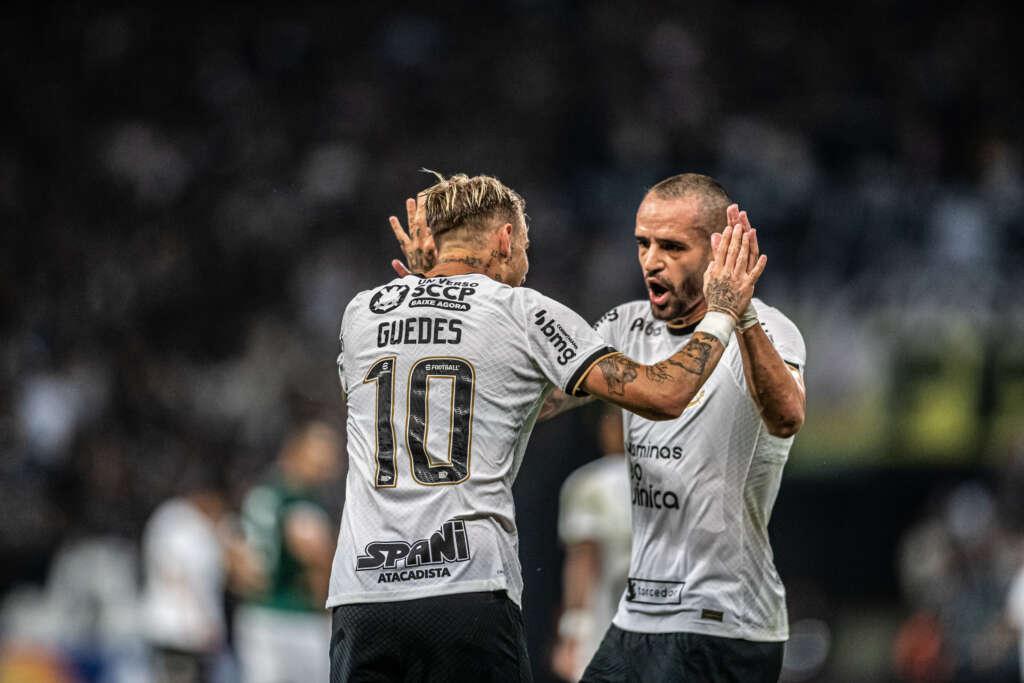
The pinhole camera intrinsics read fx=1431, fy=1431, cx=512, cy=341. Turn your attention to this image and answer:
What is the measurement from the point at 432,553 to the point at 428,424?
14.6 inches

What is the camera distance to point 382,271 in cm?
1395

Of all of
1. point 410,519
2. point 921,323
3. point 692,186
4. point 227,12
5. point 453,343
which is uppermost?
point 227,12

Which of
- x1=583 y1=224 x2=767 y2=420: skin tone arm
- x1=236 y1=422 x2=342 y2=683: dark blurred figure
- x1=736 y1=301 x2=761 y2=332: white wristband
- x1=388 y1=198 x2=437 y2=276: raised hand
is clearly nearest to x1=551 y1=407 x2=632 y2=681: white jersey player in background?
x1=236 y1=422 x2=342 y2=683: dark blurred figure

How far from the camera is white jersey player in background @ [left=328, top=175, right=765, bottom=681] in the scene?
407 cm

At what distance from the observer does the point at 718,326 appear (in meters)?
4.35

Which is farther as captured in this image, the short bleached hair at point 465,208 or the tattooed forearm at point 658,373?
the short bleached hair at point 465,208

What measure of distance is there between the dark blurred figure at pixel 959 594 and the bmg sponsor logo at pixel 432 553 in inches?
312

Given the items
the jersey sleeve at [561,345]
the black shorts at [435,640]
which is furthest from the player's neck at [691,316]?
the black shorts at [435,640]

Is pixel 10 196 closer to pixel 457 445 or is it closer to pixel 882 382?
pixel 882 382

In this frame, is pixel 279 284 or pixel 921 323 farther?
pixel 279 284

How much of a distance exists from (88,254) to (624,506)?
9502 millimetres

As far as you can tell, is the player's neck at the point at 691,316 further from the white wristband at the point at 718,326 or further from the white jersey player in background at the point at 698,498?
the white wristband at the point at 718,326

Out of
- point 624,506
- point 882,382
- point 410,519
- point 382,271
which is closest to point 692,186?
point 410,519

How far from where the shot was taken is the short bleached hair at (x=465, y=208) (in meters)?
4.48
